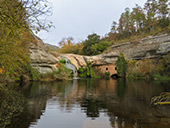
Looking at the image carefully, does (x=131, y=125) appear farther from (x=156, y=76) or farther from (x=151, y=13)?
(x=151, y=13)

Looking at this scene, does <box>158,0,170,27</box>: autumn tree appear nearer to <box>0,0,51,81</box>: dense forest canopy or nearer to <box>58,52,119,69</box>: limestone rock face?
<box>58,52,119,69</box>: limestone rock face

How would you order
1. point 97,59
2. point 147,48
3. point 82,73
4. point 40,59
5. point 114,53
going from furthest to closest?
point 97,59, point 114,53, point 82,73, point 147,48, point 40,59

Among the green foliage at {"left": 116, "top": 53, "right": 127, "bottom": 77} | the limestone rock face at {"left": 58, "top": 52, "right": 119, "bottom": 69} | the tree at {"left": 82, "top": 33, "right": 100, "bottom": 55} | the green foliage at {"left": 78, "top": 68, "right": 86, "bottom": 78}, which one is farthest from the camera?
the tree at {"left": 82, "top": 33, "right": 100, "bottom": 55}

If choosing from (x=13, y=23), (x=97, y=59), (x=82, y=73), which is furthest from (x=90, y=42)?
(x=13, y=23)

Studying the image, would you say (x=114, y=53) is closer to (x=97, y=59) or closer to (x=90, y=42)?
(x=97, y=59)

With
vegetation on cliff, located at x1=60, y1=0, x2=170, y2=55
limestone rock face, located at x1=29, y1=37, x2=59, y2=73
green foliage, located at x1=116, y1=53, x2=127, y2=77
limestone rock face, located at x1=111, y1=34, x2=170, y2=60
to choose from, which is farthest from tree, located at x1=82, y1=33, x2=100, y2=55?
limestone rock face, located at x1=29, y1=37, x2=59, y2=73

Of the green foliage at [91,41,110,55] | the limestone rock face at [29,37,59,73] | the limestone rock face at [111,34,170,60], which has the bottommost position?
the limestone rock face at [29,37,59,73]

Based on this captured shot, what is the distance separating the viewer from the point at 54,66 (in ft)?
63.1

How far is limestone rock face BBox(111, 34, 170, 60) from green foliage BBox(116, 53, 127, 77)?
3.28 ft

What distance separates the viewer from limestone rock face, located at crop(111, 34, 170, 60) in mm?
21616

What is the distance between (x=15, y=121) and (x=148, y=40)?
2591 cm

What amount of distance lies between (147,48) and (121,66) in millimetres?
5704

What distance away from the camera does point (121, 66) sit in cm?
2667

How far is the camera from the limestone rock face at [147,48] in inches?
851
